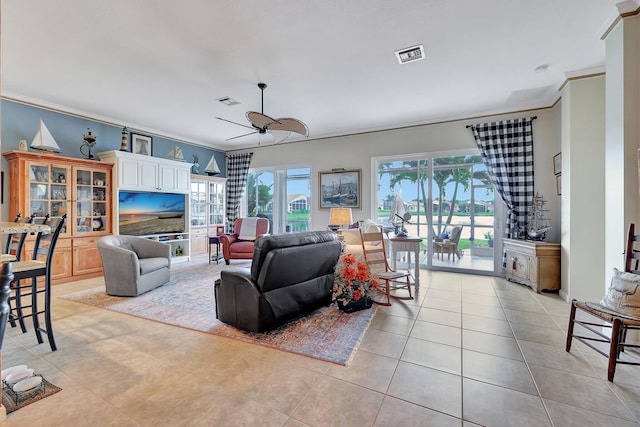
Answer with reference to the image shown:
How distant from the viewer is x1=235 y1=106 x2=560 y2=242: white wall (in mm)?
4445

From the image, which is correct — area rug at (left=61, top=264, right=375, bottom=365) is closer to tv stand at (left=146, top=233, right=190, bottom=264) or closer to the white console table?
the white console table

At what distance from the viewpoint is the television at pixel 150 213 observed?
513cm

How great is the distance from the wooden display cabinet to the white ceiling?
0.96 meters

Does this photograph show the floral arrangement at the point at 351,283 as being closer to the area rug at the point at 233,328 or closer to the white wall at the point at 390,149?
the area rug at the point at 233,328

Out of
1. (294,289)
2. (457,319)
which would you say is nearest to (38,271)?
(294,289)

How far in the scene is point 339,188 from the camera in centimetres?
616

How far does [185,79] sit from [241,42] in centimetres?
123

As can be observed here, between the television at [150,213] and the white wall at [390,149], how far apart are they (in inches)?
86.1

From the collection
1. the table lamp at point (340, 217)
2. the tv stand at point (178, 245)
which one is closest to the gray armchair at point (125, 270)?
the tv stand at point (178, 245)

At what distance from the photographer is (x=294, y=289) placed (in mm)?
2812

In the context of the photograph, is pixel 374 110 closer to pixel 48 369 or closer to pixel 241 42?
pixel 241 42

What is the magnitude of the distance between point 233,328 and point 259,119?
2381mm

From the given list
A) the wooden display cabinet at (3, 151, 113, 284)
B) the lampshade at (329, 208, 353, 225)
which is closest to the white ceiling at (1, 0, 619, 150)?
the wooden display cabinet at (3, 151, 113, 284)

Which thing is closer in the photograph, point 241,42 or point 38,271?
point 38,271
